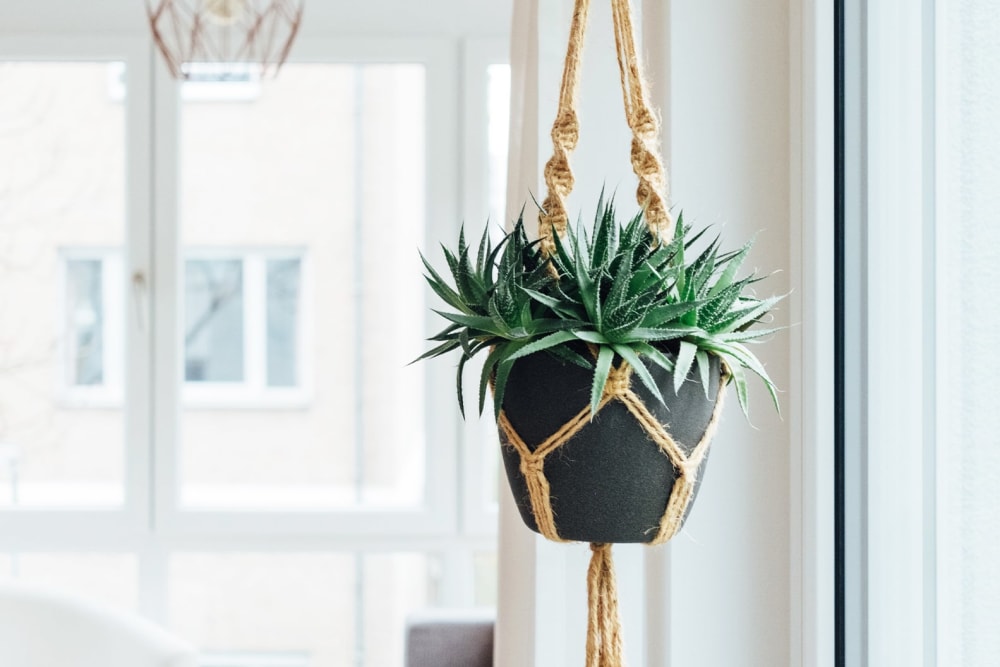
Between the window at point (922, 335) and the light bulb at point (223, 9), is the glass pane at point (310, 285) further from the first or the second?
the window at point (922, 335)

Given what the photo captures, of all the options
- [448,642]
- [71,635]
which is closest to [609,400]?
[448,642]

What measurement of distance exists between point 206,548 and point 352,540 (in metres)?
0.38

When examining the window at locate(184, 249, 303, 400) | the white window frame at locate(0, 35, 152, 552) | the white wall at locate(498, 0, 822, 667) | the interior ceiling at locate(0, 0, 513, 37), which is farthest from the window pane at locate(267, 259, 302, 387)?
the white wall at locate(498, 0, 822, 667)

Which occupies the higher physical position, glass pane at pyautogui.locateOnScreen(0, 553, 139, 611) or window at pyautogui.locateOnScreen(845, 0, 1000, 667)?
window at pyautogui.locateOnScreen(845, 0, 1000, 667)

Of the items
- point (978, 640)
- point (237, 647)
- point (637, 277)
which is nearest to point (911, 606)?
point (978, 640)

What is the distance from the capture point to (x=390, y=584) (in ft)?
7.02

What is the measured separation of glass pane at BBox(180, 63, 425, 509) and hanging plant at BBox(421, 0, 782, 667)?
1.59 m

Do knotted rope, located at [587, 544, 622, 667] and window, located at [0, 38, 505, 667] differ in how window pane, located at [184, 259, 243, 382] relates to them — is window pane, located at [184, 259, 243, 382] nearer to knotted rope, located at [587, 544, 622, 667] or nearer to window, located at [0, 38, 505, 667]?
window, located at [0, 38, 505, 667]

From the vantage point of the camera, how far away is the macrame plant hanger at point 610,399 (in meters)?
0.55

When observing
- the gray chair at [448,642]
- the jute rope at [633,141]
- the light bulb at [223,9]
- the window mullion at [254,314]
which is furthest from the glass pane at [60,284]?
the jute rope at [633,141]

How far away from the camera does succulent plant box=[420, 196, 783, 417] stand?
0.52 metres

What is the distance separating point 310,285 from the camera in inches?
85.4

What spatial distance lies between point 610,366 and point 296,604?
6.13 ft

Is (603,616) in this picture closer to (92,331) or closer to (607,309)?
(607,309)
